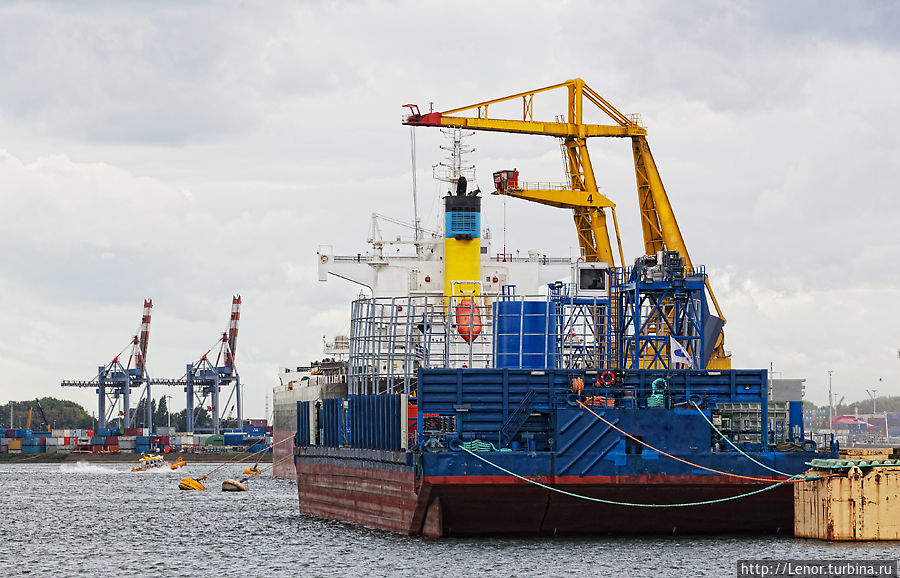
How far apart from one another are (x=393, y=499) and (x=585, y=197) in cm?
3154

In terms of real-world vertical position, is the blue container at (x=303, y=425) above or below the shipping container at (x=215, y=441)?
above

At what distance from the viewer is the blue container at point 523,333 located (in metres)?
44.8

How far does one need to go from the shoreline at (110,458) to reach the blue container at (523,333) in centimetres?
11650

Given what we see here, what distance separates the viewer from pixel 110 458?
17350cm

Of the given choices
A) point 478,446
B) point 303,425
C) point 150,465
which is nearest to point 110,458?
point 150,465

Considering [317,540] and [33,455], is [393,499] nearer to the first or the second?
[317,540]

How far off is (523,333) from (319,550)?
9653mm

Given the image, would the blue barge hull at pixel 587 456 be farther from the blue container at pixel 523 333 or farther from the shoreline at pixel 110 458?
the shoreline at pixel 110 458

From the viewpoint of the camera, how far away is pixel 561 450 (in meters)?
37.7

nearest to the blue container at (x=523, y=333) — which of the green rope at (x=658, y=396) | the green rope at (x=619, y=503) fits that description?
the green rope at (x=658, y=396)

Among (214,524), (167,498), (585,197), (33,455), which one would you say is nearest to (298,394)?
(167,498)

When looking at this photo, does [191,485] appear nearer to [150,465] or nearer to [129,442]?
[150,465]

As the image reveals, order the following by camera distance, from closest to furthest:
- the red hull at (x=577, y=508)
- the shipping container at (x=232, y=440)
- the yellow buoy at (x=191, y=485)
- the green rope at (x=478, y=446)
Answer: the red hull at (x=577, y=508)
the green rope at (x=478, y=446)
the yellow buoy at (x=191, y=485)
the shipping container at (x=232, y=440)

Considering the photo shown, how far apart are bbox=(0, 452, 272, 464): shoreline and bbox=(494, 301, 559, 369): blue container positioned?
116503 millimetres
